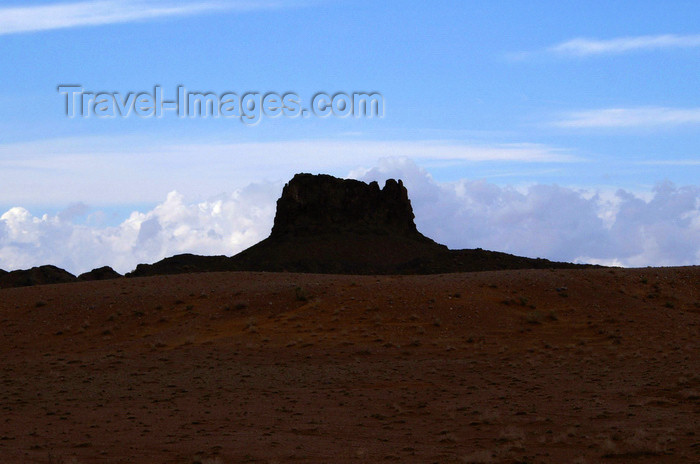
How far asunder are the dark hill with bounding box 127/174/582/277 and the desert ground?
113ft

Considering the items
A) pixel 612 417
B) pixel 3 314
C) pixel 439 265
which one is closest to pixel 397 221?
pixel 439 265

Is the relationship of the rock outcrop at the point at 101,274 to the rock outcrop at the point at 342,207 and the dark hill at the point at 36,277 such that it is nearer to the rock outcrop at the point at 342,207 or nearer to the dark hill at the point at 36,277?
the dark hill at the point at 36,277

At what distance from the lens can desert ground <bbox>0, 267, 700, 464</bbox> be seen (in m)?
16.7

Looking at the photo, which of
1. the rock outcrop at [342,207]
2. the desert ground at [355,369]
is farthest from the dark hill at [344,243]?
the desert ground at [355,369]

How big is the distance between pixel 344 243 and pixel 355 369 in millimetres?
61754

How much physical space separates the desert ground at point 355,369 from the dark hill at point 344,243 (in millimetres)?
34553

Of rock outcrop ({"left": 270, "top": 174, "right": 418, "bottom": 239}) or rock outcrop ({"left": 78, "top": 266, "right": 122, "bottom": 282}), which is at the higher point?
rock outcrop ({"left": 270, "top": 174, "right": 418, "bottom": 239})

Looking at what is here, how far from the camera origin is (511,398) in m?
21.8

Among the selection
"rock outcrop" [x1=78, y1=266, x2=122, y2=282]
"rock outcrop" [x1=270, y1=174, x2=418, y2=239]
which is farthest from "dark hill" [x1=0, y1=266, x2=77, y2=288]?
"rock outcrop" [x1=270, y1=174, x2=418, y2=239]

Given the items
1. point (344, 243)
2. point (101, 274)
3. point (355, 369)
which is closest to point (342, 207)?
point (344, 243)

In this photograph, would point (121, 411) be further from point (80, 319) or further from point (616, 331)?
point (616, 331)

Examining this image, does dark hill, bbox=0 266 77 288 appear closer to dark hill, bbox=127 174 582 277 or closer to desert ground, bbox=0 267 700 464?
dark hill, bbox=127 174 582 277

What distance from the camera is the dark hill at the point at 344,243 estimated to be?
78938 mm

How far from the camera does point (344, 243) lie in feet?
291
